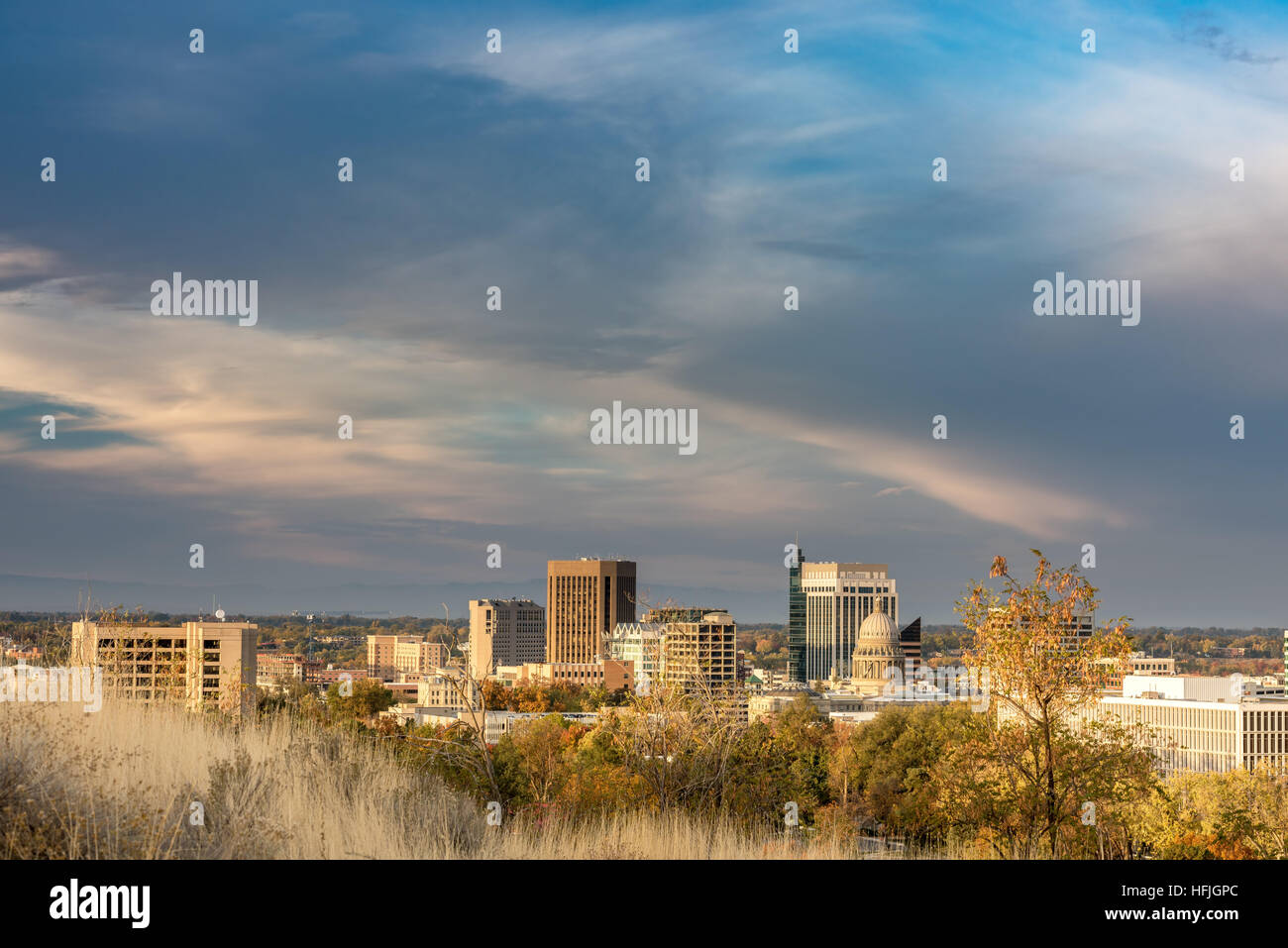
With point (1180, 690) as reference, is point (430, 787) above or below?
above

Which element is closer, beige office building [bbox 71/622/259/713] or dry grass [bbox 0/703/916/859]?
dry grass [bbox 0/703/916/859]

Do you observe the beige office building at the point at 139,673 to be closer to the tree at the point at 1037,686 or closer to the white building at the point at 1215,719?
the tree at the point at 1037,686

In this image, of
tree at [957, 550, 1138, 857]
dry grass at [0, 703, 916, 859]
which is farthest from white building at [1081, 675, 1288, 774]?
dry grass at [0, 703, 916, 859]

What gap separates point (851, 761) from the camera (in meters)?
69.4

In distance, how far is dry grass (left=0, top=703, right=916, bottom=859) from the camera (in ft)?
26.5

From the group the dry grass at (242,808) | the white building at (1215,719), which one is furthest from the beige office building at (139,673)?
the white building at (1215,719)

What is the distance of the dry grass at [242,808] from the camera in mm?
8070

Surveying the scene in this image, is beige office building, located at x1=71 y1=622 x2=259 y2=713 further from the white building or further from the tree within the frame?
the white building
